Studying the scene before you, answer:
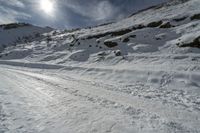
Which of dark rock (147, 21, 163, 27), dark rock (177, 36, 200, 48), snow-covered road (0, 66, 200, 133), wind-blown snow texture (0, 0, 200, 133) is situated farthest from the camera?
dark rock (147, 21, 163, 27)

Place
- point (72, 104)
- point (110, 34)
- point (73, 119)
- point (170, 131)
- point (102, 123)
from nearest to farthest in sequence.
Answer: point (170, 131)
point (102, 123)
point (73, 119)
point (72, 104)
point (110, 34)

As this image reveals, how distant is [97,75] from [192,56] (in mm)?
6370

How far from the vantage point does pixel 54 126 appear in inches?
282

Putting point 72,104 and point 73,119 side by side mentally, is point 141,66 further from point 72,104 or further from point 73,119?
point 73,119

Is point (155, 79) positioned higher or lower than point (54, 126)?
higher

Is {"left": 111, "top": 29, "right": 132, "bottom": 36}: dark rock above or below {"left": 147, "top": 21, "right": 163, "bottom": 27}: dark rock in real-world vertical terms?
below

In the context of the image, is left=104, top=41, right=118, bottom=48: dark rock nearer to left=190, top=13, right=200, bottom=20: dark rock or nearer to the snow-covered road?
left=190, top=13, right=200, bottom=20: dark rock

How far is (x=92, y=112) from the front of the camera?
8094mm

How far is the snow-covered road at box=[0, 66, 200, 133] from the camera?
6844 mm

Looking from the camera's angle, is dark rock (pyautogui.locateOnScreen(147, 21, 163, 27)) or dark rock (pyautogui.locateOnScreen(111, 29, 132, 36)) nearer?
dark rock (pyautogui.locateOnScreen(147, 21, 163, 27))

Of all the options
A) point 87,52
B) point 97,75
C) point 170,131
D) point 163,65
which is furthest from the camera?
point 87,52

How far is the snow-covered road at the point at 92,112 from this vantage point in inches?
269

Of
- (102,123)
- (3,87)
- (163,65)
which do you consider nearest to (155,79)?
(163,65)

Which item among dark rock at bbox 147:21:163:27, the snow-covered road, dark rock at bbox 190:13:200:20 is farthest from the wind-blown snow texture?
dark rock at bbox 147:21:163:27
